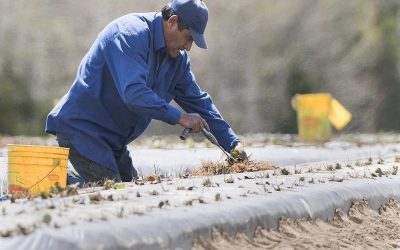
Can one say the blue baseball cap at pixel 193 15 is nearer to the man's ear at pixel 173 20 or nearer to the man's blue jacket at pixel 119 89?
the man's ear at pixel 173 20

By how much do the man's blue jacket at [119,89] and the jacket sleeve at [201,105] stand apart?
2cm

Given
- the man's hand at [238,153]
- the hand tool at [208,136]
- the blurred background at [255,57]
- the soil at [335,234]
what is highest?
the blurred background at [255,57]

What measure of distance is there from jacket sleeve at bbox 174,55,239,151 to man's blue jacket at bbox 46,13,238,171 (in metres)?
0.02

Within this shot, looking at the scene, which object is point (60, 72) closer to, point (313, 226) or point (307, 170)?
point (307, 170)

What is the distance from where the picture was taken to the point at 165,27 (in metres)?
7.68

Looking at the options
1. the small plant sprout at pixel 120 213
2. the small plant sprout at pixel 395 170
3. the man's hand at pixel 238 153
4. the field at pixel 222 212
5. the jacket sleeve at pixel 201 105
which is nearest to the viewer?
the field at pixel 222 212

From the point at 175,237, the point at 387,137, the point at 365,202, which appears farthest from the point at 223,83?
the point at 175,237

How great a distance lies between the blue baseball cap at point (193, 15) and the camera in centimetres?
754

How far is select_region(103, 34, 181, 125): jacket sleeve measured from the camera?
7.23 metres

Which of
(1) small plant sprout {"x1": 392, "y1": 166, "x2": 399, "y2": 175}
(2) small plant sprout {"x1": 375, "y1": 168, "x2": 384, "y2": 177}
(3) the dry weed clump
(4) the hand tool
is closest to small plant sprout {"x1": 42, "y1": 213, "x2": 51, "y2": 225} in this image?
(4) the hand tool

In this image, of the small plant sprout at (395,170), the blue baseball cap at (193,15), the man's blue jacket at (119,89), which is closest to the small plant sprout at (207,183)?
the man's blue jacket at (119,89)

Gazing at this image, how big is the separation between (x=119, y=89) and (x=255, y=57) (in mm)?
15343

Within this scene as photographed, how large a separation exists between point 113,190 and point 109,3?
1704cm

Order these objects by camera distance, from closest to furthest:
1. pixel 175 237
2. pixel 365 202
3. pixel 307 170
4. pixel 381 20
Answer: pixel 175 237
pixel 365 202
pixel 307 170
pixel 381 20
